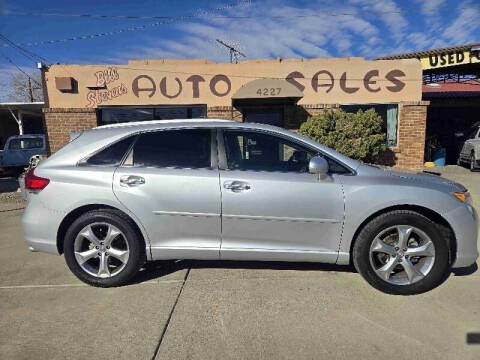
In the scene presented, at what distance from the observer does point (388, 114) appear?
34.5ft

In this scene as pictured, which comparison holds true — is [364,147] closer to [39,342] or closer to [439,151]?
[439,151]

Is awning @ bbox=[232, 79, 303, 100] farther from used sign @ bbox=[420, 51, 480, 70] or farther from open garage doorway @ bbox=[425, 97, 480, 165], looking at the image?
open garage doorway @ bbox=[425, 97, 480, 165]

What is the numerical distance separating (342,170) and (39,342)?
113 inches

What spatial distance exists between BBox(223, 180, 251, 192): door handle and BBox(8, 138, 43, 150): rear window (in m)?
13.7

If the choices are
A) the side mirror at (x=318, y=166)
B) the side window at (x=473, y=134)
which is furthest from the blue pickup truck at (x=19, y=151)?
the side window at (x=473, y=134)

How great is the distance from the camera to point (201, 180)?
10.3 feet

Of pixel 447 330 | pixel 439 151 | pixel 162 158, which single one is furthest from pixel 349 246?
pixel 439 151

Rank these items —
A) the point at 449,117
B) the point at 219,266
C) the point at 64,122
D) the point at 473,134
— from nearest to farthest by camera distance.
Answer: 1. the point at 219,266
2. the point at 64,122
3. the point at 473,134
4. the point at 449,117

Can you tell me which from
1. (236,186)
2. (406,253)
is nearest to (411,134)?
(406,253)

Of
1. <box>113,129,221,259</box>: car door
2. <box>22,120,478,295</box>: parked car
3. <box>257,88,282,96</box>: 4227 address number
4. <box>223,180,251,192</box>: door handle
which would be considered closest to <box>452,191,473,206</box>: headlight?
<box>22,120,478,295</box>: parked car

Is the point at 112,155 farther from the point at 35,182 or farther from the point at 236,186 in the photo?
the point at 236,186

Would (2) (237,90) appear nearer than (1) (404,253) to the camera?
No

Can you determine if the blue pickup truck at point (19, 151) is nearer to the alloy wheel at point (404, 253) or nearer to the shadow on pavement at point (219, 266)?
the shadow on pavement at point (219, 266)

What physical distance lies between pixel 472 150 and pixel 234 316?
12.2 meters
